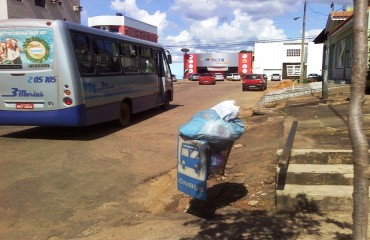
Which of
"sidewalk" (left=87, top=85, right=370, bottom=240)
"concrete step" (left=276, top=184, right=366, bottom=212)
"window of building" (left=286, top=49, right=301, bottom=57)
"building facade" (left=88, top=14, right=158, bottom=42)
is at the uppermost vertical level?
"building facade" (left=88, top=14, right=158, bottom=42)

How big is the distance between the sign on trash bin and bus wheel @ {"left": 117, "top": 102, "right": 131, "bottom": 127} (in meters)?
7.13

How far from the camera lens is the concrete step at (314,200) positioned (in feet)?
13.6

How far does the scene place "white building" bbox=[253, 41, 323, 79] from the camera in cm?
7388

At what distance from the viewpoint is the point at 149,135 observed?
10.4 m

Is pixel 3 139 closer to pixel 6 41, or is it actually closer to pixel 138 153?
pixel 6 41

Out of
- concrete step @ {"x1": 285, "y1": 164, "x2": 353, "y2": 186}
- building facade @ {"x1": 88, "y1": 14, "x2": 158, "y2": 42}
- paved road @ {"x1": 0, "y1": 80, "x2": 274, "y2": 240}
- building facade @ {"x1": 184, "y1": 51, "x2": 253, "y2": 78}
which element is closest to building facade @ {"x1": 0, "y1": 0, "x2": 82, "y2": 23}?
paved road @ {"x1": 0, "y1": 80, "x2": 274, "y2": 240}

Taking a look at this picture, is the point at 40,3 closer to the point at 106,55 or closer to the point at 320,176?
the point at 106,55

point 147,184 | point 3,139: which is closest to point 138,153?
point 147,184

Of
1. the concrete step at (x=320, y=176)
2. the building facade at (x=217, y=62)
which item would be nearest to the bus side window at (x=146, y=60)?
the concrete step at (x=320, y=176)

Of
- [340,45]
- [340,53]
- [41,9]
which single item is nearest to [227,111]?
[340,53]

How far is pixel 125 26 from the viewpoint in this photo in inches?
2343

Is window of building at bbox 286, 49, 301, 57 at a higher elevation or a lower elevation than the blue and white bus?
higher

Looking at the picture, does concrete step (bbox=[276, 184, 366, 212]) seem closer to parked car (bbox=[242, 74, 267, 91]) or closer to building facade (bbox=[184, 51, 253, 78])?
parked car (bbox=[242, 74, 267, 91])

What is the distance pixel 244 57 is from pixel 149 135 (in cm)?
6947
